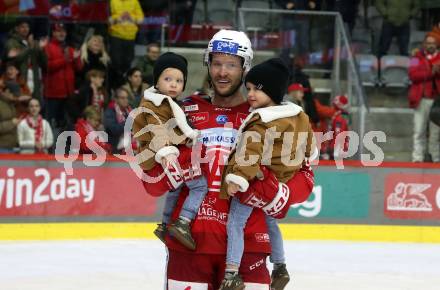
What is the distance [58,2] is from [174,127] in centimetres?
862

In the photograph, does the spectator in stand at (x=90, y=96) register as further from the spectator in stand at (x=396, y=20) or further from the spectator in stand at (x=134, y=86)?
the spectator in stand at (x=396, y=20)

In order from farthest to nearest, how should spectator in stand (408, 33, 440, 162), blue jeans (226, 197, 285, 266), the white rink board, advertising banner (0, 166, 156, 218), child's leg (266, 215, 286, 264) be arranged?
1. spectator in stand (408, 33, 440, 162)
2. advertising banner (0, 166, 156, 218)
3. the white rink board
4. child's leg (266, 215, 286, 264)
5. blue jeans (226, 197, 285, 266)

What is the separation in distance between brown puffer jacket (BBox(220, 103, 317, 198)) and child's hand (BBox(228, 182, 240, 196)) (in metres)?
0.02

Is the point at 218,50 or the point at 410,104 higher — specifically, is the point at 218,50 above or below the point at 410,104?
above

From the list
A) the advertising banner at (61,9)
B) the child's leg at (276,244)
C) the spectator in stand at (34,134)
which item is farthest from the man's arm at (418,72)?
the child's leg at (276,244)

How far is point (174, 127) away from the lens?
4305mm

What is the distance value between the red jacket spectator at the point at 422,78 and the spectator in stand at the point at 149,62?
331cm

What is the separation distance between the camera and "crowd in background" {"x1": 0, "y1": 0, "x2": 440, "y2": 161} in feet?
37.1

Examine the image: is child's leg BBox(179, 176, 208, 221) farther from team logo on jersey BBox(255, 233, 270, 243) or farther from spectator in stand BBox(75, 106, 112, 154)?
spectator in stand BBox(75, 106, 112, 154)

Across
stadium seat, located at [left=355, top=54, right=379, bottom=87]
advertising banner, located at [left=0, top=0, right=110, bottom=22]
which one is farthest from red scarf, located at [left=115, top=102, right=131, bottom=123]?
stadium seat, located at [left=355, top=54, right=379, bottom=87]

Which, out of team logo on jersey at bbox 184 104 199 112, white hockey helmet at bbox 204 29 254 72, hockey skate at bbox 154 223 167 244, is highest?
white hockey helmet at bbox 204 29 254 72

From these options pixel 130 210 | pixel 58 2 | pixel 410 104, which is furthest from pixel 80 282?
pixel 410 104

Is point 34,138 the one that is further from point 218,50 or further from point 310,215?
point 218,50

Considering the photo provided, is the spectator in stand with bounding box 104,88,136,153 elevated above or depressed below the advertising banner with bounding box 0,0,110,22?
below
